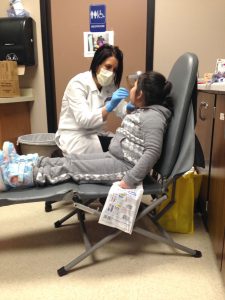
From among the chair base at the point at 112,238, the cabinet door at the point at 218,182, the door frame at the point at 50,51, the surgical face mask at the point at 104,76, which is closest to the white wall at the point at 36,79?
the door frame at the point at 50,51

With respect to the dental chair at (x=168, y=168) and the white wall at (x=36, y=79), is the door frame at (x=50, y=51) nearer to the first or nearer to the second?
the white wall at (x=36, y=79)

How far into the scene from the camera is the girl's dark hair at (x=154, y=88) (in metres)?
1.49

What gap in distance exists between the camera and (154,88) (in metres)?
1.51

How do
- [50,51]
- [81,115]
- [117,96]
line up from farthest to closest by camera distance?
[50,51] < [81,115] < [117,96]

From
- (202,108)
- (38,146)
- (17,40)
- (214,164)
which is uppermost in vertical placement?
(17,40)

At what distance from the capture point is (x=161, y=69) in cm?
274

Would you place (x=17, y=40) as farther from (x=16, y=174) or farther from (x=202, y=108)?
(x=202, y=108)

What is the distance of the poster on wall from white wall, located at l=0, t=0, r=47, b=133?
45 cm

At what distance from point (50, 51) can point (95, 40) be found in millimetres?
462

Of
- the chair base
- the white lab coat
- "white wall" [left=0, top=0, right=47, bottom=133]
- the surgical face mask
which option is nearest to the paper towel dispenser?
"white wall" [left=0, top=0, right=47, bottom=133]

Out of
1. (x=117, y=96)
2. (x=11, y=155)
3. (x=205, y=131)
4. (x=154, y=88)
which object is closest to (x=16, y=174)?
(x=11, y=155)

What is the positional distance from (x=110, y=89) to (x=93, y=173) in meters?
0.73

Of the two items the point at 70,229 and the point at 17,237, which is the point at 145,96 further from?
the point at 17,237


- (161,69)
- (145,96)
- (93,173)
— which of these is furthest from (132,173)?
(161,69)
